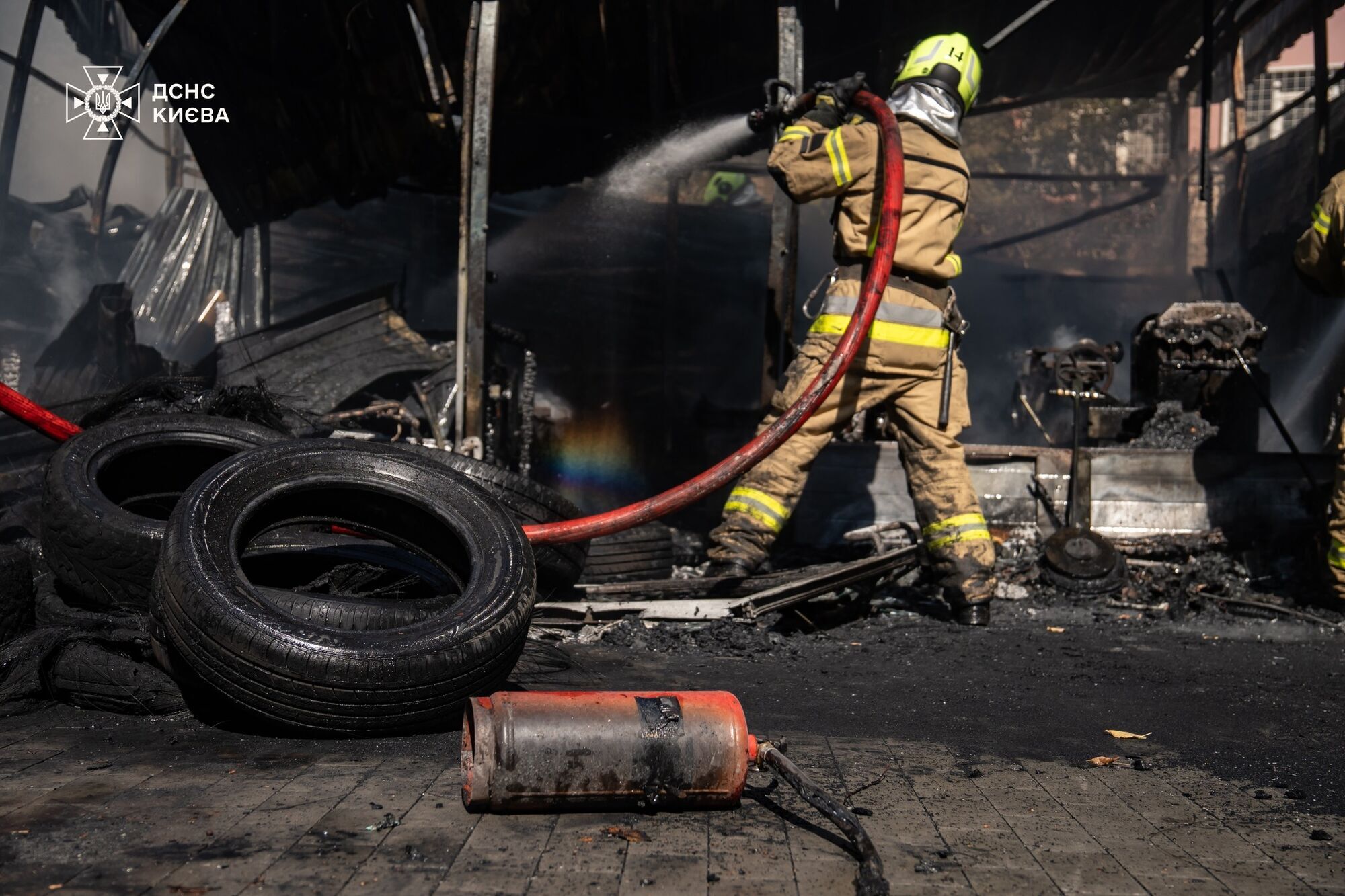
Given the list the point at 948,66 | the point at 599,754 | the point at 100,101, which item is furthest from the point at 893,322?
the point at 100,101

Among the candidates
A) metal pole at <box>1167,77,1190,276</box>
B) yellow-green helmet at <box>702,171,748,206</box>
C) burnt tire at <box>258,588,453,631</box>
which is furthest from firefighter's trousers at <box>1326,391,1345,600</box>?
metal pole at <box>1167,77,1190,276</box>

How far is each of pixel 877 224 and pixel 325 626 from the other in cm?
334

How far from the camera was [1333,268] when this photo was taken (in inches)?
222

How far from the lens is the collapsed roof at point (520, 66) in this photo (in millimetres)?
7648

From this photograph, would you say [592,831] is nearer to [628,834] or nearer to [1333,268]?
[628,834]

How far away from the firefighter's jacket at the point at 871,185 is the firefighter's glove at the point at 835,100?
52mm

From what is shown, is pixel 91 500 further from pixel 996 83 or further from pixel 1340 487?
pixel 996 83

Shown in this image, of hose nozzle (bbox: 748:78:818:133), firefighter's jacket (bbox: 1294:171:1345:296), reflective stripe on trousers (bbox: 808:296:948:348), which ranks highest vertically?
hose nozzle (bbox: 748:78:818:133)

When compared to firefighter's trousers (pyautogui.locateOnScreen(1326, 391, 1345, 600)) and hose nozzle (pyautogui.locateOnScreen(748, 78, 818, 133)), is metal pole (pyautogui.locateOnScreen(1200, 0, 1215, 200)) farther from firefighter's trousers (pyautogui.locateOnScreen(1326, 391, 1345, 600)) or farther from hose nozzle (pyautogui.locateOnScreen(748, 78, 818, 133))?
hose nozzle (pyautogui.locateOnScreen(748, 78, 818, 133))

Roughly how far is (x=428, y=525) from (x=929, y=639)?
7.89 ft

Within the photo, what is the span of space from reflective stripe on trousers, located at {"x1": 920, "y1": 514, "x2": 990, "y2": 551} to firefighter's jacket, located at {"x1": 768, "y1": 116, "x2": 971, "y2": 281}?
123 centimetres

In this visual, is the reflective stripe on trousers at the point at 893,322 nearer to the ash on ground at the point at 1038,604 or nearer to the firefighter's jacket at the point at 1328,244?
the ash on ground at the point at 1038,604

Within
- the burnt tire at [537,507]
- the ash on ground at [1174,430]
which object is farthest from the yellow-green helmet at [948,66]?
the burnt tire at [537,507]

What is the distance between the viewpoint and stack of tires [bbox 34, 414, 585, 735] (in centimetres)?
282
